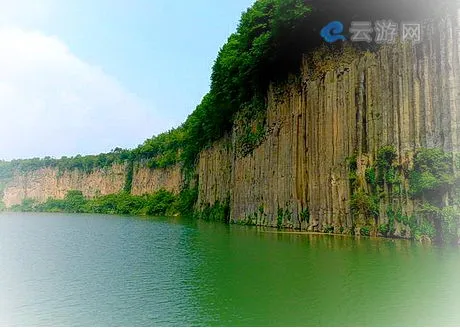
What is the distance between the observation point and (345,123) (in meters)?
26.8

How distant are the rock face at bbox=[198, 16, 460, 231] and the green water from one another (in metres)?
6.73

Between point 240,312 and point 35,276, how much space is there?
24.4ft

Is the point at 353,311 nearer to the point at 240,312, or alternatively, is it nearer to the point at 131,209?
the point at 240,312

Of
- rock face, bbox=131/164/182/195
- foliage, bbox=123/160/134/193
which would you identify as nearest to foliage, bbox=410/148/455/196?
rock face, bbox=131/164/182/195

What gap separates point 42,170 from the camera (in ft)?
393

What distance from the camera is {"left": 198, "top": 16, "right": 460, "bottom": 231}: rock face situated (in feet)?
68.2

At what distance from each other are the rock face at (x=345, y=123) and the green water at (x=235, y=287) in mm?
6728

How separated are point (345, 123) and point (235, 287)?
1781 cm

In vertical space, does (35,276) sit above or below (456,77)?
below

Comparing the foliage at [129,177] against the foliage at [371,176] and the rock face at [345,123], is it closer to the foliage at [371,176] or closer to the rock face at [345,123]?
the rock face at [345,123]

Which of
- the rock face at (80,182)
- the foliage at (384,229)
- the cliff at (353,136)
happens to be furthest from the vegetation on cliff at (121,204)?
the foliage at (384,229)

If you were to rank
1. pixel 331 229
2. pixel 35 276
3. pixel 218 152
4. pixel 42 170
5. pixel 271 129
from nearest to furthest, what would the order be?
1. pixel 35 276
2. pixel 331 229
3. pixel 271 129
4. pixel 218 152
5. pixel 42 170

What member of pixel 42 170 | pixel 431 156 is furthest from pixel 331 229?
pixel 42 170

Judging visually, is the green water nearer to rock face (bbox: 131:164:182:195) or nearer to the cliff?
the cliff
